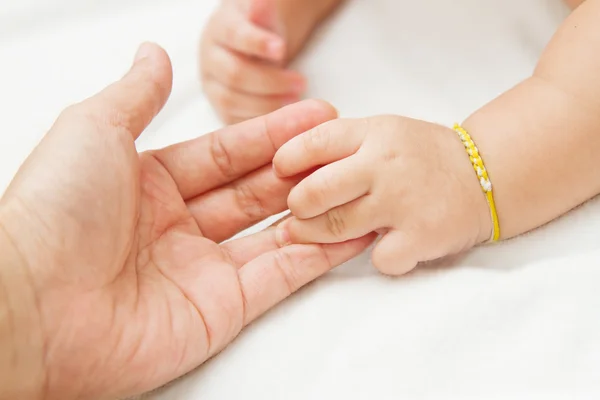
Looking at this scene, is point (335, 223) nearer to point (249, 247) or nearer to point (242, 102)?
point (249, 247)

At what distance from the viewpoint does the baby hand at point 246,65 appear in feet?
2.79

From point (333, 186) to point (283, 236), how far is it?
10cm

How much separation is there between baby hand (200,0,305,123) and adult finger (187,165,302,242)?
15 cm

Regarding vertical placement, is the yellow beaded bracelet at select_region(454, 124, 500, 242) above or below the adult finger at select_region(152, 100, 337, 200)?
below

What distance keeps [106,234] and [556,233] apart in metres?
0.48

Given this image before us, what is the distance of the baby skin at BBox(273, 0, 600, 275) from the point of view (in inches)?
26.1

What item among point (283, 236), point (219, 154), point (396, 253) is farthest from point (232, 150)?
point (396, 253)

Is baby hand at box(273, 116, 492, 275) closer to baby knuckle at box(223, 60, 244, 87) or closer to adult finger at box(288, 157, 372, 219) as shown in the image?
adult finger at box(288, 157, 372, 219)

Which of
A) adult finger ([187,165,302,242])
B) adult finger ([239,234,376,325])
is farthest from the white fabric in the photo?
adult finger ([187,165,302,242])

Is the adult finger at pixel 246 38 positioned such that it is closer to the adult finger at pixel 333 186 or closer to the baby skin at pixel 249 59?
the baby skin at pixel 249 59

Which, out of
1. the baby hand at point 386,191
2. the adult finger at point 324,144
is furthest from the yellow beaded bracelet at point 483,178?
the adult finger at point 324,144

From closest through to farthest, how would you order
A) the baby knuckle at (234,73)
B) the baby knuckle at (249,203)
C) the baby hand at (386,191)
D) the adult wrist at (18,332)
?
1. the adult wrist at (18,332)
2. the baby hand at (386,191)
3. the baby knuckle at (249,203)
4. the baby knuckle at (234,73)

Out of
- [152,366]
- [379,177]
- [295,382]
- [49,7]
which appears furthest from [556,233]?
[49,7]

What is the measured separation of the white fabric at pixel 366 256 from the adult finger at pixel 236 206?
0.12 m
